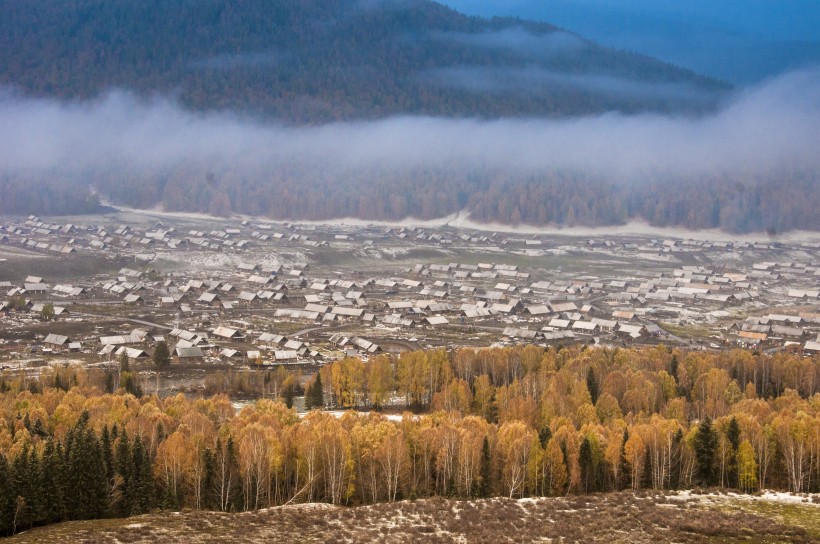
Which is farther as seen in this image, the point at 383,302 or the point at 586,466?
the point at 383,302

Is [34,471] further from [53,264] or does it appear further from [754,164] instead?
[754,164]

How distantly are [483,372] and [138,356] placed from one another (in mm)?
22147

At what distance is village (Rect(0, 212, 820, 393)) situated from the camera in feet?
200

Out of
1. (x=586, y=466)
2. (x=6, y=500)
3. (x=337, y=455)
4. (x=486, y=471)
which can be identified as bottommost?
(x=486, y=471)

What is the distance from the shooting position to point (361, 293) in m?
80.8

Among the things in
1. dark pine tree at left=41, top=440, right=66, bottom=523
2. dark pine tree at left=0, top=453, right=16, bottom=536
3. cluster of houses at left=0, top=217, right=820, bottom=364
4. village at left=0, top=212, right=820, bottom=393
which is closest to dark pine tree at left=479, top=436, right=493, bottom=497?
dark pine tree at left=41, top=440, right=66, bottom=523

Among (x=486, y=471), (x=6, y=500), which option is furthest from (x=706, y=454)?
(x=6, y=500)

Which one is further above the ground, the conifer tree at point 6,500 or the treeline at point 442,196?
the treeline at point 442,196

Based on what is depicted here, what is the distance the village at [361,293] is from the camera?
6091 cm

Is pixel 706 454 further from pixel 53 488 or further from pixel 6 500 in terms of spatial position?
pixel 6 500

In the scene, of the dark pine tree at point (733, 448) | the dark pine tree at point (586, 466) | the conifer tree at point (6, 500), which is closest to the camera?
the conifer tree at point (6, 500)

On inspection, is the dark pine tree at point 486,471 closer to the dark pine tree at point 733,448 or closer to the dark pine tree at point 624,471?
the dark pine tree at point 624,471

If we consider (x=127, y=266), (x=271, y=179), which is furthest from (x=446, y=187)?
(x=127, y=266)

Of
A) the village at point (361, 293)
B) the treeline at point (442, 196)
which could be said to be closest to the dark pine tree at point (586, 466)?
the village at point (361, 293)
